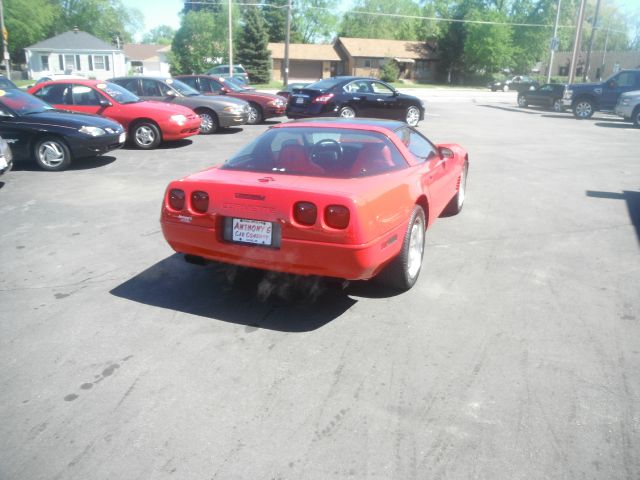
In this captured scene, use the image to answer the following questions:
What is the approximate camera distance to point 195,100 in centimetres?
1480

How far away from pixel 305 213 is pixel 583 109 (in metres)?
22.7

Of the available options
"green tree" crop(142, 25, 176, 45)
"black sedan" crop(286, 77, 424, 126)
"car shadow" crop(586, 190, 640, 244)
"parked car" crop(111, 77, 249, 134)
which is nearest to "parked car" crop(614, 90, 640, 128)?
"black sedan" crop(286, 77, 424, 126)

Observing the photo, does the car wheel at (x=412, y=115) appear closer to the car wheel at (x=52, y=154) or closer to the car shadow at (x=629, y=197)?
the car shadow at (x=629, y=197)

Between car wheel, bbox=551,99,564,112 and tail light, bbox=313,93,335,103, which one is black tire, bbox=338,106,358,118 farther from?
car wheel, bbox=551,99,564,112

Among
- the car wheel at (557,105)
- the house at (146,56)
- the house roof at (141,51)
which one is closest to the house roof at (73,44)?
the house at (146,56)

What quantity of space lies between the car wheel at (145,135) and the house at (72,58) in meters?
52.2

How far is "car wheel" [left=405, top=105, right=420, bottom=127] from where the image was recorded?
16547mm

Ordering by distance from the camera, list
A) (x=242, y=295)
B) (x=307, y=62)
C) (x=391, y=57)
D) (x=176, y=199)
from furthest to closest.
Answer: (x=307, y=62), (x=391, y=57), (x=242, y=295), (x=176, y=199)

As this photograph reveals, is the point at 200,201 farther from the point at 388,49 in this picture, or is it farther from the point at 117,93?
the point at 388,49

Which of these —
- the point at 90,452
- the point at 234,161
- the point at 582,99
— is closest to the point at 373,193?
the point at 234,161

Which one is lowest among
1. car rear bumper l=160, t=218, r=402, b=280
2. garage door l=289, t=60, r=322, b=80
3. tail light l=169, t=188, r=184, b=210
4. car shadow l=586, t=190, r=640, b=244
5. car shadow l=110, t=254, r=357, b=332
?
car shadow l=110, t=254, r=357, b=332

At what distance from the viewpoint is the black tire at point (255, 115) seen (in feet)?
56.9

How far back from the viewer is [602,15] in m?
90.6

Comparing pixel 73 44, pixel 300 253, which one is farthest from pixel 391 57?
pixel 300 253
